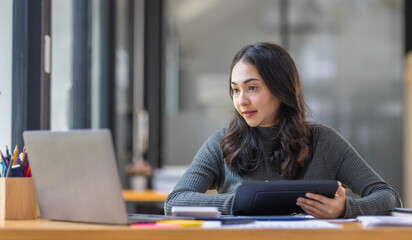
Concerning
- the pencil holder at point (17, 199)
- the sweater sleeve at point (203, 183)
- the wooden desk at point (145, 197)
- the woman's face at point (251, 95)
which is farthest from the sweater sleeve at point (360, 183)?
the wooden desk at point (145, 197)

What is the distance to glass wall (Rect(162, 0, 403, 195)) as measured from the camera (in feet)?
21.4

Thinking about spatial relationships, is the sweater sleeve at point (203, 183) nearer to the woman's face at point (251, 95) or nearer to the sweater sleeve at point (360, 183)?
the woman's face at point (251, 95)

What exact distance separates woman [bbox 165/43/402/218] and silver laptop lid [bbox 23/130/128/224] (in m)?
0.51

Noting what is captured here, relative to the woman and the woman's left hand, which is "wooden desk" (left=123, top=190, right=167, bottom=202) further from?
the woman's left hand

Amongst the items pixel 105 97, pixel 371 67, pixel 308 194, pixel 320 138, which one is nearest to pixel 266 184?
pixel 308 194

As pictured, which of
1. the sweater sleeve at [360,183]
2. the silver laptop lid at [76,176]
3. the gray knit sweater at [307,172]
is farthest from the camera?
the gray knit sweater at [307,172]

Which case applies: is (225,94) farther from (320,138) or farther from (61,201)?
(61,201)

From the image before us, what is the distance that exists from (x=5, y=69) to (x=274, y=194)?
49.5 inches

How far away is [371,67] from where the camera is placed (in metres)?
6.58

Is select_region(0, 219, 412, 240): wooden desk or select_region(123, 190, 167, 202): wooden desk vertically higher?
select_region(0, 219, 412, 240): wooden desk

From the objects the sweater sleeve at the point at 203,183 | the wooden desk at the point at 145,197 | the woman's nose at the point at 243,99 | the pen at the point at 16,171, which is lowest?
the wooden desk at the point at 145,197

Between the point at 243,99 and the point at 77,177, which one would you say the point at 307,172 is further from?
the point at 77,177

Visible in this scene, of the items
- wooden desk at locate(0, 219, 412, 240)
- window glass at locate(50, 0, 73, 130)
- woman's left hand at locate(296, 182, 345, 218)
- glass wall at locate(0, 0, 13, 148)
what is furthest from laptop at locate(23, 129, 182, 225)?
window glass at locate(50, 0, 73, 130)

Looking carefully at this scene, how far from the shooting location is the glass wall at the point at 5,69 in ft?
7.88
